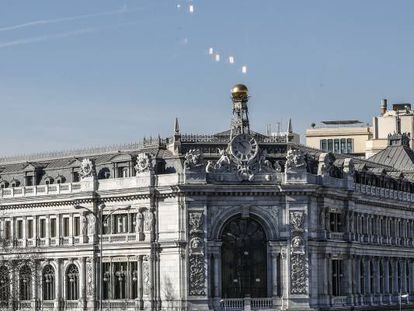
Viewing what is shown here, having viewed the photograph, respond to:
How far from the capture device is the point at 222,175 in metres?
157

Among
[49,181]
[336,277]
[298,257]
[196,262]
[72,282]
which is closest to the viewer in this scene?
[196,262]

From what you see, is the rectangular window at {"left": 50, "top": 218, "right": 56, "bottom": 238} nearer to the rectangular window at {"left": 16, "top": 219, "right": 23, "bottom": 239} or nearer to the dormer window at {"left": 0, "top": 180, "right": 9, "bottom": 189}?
the rectangular window at {"left": 16, "top": 219, "right": 23, "bottom": 239}

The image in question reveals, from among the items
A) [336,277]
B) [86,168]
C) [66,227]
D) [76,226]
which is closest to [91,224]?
[76,226]

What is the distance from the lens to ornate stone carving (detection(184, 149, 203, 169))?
155875 mm

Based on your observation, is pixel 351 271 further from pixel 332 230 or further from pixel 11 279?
pixel 11 279

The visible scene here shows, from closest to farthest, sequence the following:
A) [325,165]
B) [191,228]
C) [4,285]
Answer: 1. [191,228]
2. [325,165]
3. [4,285]

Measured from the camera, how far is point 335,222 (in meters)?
167

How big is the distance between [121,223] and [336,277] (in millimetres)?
23507

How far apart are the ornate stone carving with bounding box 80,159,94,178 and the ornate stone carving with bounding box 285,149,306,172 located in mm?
20923

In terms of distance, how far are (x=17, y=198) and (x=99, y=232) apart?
15335 mm

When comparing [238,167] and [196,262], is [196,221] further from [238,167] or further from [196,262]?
[238,167]

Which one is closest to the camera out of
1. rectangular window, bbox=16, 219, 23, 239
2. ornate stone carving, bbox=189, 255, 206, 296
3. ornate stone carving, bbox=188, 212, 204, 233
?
ornate stone carving, bbox=189, 255, 206, 296

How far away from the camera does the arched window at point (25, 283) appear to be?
558ft

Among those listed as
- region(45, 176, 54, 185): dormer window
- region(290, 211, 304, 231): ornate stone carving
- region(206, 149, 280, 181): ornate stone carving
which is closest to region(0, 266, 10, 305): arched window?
region(45, 176, 54, 185): dormer window
